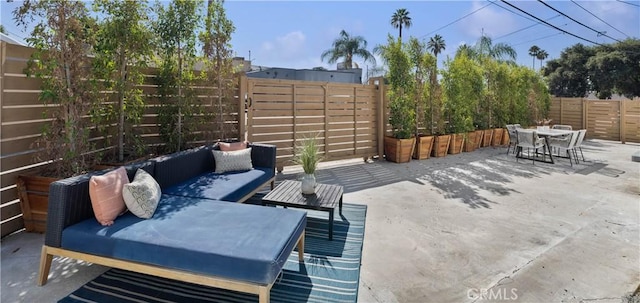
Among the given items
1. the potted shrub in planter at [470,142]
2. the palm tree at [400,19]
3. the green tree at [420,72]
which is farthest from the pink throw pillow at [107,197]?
the palm tree at [400,19]

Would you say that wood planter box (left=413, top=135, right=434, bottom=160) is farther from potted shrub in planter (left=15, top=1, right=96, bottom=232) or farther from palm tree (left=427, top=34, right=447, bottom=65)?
palm tree (left=427, top=34, right=447, bottom=65)

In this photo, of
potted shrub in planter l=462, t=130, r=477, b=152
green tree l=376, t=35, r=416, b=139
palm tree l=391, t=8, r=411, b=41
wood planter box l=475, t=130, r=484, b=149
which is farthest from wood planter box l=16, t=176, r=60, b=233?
palm tree l=391, t=8, r=411, b=41

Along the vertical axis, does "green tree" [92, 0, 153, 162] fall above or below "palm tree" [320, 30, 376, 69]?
below

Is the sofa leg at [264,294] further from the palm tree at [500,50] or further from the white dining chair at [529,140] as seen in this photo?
the palm tree at [500,50]

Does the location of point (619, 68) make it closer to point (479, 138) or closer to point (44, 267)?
point (479, 138)

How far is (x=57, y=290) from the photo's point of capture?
7.04ft

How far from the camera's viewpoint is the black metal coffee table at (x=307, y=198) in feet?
9.53

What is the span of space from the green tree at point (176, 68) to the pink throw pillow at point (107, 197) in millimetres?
2206

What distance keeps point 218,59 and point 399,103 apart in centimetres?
377

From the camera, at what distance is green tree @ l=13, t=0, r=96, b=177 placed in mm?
3023

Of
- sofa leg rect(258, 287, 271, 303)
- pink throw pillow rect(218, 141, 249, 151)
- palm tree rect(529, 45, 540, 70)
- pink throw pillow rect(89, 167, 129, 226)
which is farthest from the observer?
palm tree rect(529, 45, 540, 70)

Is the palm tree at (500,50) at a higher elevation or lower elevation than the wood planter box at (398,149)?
higher

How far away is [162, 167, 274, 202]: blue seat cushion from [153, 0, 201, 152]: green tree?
3.90 ft

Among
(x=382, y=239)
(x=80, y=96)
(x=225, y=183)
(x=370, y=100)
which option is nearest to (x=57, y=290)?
(x=225, y=183)
